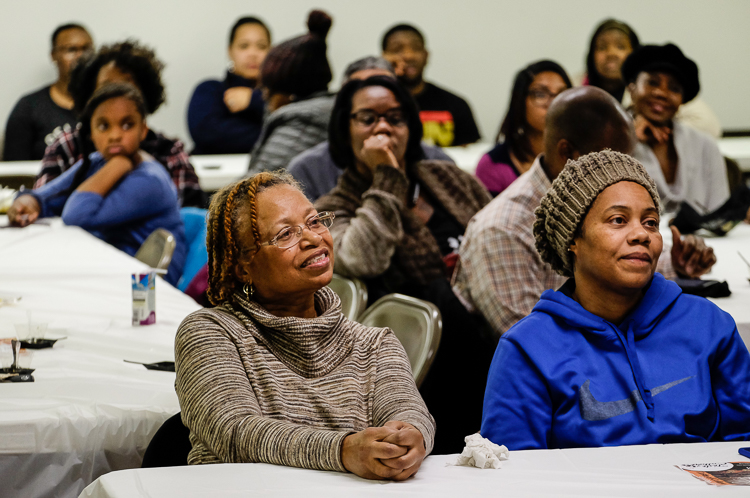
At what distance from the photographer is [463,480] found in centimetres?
123

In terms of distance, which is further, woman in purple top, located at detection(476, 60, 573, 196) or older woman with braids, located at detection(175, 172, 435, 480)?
woman in purple top, located at detection(476, 60, 573, 196)

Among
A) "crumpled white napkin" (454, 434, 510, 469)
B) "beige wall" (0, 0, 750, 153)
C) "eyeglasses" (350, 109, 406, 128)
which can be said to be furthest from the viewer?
"beige wall" (0, 0, 750, 153)

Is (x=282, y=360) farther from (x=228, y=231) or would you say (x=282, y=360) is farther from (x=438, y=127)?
(x=438, y=127)

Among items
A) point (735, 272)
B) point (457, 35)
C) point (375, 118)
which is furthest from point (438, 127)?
point (735, 272)

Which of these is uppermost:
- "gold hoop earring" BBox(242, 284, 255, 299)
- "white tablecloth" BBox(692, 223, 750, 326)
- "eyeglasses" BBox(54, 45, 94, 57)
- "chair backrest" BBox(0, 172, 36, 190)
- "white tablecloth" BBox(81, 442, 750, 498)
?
"eyeglasses" BBox(54, 45, 94, 57)

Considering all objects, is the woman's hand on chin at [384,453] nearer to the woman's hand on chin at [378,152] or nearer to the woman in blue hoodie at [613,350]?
the woman in blue hoodie at [613,350]

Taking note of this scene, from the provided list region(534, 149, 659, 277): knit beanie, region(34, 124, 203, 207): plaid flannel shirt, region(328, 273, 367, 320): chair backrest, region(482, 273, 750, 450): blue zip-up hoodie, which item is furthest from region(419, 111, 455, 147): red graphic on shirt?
region(482, 273, 750, 450): blue zip-up hoodie

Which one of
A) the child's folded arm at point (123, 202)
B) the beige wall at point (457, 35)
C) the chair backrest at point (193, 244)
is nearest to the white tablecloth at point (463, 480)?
the chair backrest at point (193, 244)

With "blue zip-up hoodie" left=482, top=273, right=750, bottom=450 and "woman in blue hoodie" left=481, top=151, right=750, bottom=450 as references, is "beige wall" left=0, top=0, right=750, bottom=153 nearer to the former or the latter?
"woman in blue hoodie" left=481, top=151, right=750, bottom=450

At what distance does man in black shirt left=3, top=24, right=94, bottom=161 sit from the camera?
643cm

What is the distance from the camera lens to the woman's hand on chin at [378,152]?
290 cm

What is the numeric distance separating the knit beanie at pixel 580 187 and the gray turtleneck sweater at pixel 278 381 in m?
0.41

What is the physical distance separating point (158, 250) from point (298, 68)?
1.30 metres

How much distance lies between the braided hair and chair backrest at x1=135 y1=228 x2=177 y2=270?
165 cm
